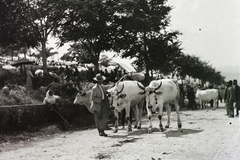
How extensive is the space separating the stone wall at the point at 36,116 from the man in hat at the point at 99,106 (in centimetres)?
319

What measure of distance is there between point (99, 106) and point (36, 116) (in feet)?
11.5

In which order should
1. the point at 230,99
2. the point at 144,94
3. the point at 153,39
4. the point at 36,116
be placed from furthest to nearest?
Answer: the point at 153,39 < the point at 230,99 < the point at 36,116 < the point at 144,94

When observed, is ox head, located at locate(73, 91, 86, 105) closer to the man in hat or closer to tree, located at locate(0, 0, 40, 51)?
the man in hat

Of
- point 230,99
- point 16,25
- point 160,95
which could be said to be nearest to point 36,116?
point 160,95

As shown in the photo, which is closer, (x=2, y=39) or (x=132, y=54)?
(x=2, y=39)

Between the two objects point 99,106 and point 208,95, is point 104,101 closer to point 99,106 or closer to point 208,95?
point 99,106

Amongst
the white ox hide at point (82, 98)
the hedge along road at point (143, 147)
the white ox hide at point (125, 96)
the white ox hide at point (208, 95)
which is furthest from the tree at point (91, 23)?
the hedge along road at point (143, 147)

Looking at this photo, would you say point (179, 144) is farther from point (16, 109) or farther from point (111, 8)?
point (111, 8)

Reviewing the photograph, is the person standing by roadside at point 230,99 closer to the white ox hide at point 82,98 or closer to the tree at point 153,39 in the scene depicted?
the white ox hide at point 82,98

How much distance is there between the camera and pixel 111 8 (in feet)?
78.8

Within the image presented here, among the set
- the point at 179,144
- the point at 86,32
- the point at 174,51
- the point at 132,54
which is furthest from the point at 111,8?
the point at 179,144

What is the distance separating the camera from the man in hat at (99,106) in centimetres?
1178

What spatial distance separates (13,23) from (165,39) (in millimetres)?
14941

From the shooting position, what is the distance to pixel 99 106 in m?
11.9
